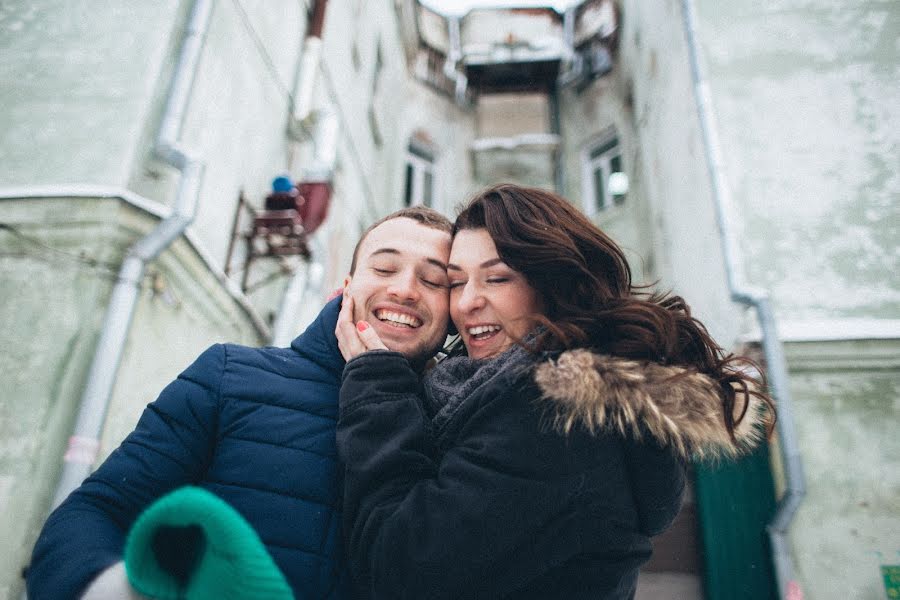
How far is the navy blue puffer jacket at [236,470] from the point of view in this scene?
4.08ft

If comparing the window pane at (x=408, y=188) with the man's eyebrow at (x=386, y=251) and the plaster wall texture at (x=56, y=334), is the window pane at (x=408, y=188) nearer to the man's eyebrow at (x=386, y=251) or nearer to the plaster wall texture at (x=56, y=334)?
the plaster wall texture at (x=56, y=334)

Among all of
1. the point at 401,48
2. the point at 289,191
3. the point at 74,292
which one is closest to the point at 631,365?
the point at 74,292

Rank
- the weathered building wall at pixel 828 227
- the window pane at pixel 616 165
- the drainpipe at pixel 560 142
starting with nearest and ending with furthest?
the weathered building wall at pixel 828 227 → the window pane at pixel 616 165 → the drainpipe at pixel 560 142

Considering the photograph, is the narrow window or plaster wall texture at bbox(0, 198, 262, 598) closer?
plaster wall texture at bbox(0, 198, 262, 598)

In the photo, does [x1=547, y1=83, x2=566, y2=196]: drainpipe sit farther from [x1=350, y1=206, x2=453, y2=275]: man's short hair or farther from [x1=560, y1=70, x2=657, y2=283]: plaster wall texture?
[x1=350, y1=206, x2=453, y2=275]: man's short hair

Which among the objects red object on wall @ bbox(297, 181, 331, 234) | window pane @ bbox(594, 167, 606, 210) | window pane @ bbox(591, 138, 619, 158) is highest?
window pane @ bbox(591, 138, 619, 158)

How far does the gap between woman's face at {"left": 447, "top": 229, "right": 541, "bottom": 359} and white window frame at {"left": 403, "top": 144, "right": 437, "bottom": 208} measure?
34.9 feet

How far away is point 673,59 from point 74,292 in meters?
7.70

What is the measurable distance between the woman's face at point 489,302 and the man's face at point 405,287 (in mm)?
109

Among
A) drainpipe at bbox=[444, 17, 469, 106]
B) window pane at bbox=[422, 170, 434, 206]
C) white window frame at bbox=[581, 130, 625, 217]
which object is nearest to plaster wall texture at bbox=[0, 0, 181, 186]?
window pane at bbox=[422, 170, 434, 206]

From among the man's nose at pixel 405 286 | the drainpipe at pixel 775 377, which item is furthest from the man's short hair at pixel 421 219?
the drainpipe at pixel 775 377

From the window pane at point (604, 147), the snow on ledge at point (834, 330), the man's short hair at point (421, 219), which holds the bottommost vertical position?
the man's short hair at point (421, 219)

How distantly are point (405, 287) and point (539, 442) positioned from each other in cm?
76

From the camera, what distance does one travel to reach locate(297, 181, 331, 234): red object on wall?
5781 mm
